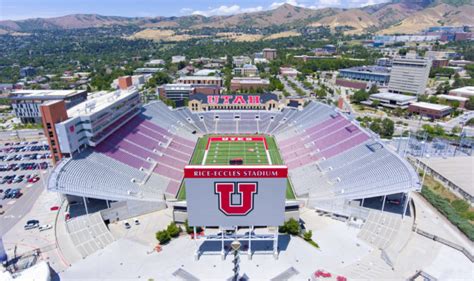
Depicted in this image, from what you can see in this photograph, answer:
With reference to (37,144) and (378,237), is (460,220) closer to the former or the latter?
(378,237)

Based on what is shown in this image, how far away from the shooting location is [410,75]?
106062 millimetres

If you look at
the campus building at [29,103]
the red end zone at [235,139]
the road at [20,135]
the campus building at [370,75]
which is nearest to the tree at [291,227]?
the red end zone at [235,139]

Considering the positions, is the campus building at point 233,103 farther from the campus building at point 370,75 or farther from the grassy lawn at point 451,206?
the campus building at point 370,75

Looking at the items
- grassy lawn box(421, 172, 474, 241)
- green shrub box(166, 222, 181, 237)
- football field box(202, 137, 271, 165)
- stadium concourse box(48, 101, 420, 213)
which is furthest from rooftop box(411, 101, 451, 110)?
green shrub box(166, 222, 181, 237)

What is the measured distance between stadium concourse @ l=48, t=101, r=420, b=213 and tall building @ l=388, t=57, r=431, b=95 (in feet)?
190

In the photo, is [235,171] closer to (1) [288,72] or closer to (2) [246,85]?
(2) [246,85]

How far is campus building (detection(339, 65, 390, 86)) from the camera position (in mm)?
124375

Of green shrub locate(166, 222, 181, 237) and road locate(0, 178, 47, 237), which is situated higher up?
green shrub locate(166, 222, 181, 237)

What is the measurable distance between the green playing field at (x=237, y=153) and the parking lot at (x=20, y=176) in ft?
99.9

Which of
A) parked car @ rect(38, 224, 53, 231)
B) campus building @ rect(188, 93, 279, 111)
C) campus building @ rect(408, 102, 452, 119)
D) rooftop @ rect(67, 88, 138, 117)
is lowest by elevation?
parked car @ rect(38, 224, 53, 231)

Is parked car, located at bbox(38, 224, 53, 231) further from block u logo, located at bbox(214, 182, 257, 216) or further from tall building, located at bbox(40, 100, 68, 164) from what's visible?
block u logo, located at bbox(214, 182, 257, 216)

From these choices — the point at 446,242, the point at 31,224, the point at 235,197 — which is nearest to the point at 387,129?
the point at 446,242

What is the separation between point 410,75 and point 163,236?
11206cm

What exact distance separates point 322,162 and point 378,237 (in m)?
18.4
